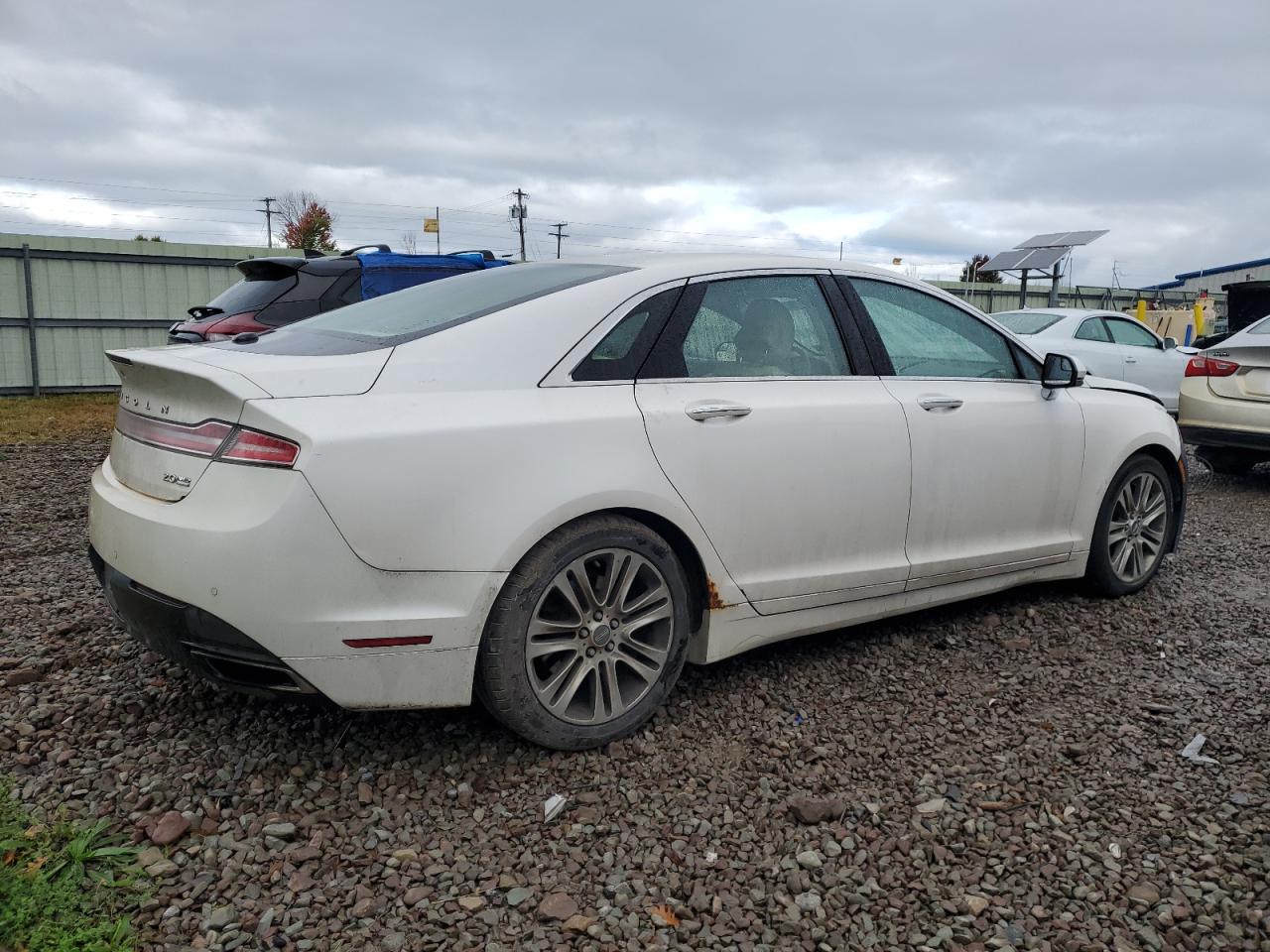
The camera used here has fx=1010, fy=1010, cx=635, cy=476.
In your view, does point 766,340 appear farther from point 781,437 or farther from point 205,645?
point 205,645

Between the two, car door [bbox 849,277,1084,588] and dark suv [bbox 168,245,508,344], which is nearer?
car door [bbox 849,277,1084,588]

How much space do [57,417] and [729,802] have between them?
11.4 m

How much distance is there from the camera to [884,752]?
10.6ft

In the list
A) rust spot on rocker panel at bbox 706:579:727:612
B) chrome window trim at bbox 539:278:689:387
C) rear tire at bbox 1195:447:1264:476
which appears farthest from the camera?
rear tire at bbox 1195:447:1264:476

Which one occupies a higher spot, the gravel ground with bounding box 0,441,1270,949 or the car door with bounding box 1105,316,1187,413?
the car door with bounding box 1105,316,1187,413

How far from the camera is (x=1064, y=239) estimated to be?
2172 centimetres

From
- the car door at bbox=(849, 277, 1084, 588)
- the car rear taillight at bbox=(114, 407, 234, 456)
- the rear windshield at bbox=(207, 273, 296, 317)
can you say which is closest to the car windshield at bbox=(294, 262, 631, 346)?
the car rear taillight at bbox=(114, 407, 234, 456)

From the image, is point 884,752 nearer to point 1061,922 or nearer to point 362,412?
point 1061,922

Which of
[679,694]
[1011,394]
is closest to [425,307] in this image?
[679,694]

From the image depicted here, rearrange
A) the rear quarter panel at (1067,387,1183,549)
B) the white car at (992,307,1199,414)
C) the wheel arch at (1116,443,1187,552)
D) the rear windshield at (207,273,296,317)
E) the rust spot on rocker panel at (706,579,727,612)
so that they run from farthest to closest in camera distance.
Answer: the white car at (992,307,1199,414) → the rear windshield at (207,273,296,317) → the wheel arch at (1116,443,1187,552) → the rear quarter panel at (1067,387,1183,549) → the rust spot on rocker panel at (706,579,727,612)

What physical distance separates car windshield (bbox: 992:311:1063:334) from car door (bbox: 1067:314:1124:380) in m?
0.30

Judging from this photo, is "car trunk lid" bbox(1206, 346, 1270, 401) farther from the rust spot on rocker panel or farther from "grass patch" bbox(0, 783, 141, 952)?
"grass patch" bbox(0, 783, 141, 952)

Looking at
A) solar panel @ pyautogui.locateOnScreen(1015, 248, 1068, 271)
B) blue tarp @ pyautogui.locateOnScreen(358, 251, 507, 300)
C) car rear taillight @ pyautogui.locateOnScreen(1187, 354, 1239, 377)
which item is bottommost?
car rear taillight @ pyautogui.locateOnScreen(1187, 354, 1239, 377)

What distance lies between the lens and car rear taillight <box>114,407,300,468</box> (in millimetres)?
2635
